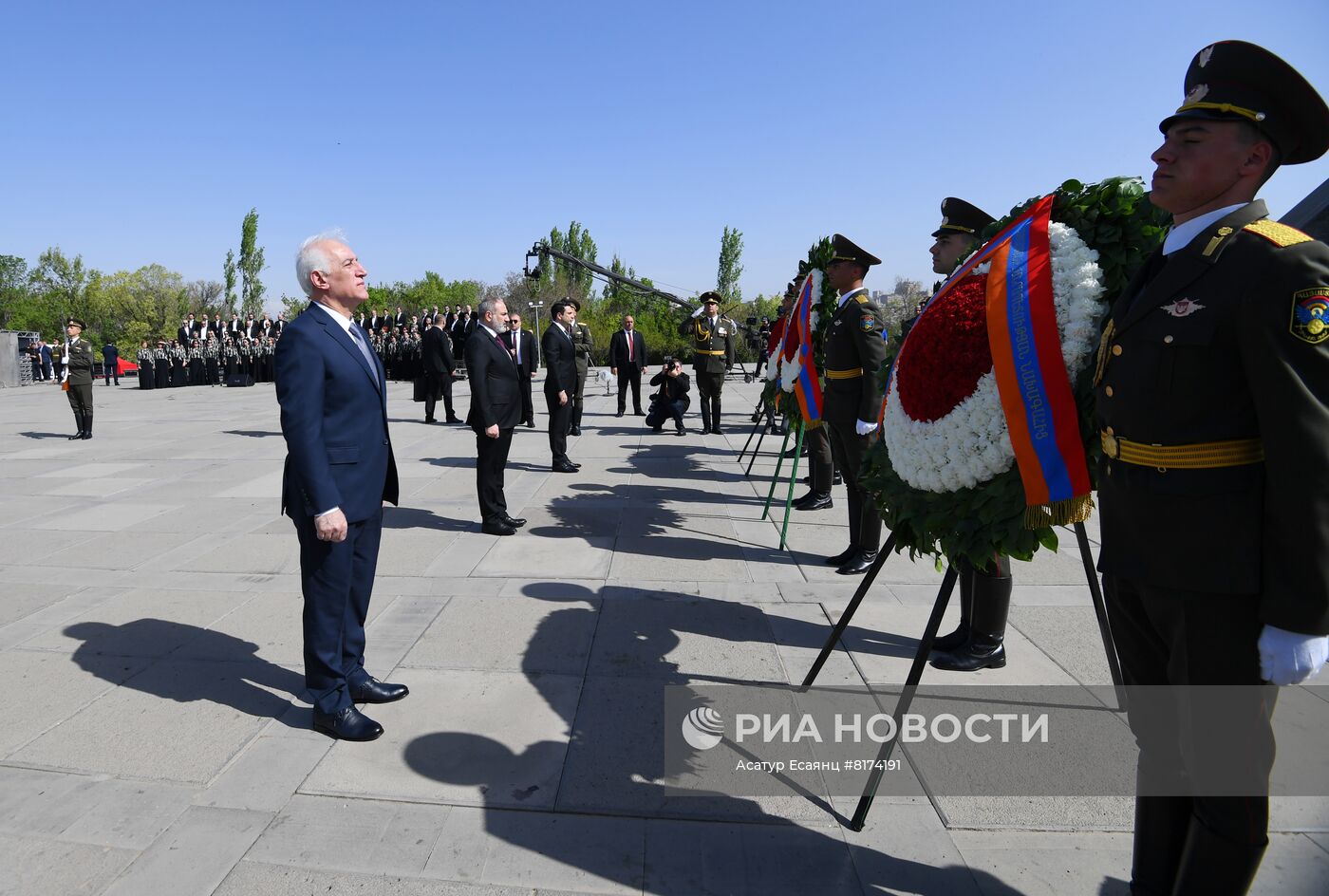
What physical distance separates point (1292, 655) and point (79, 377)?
15.4 metres

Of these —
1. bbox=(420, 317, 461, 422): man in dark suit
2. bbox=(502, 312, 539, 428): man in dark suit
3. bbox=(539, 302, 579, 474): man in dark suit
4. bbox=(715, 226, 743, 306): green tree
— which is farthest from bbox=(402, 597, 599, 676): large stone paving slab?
bbox=(715, 226, 743, 306): green tree

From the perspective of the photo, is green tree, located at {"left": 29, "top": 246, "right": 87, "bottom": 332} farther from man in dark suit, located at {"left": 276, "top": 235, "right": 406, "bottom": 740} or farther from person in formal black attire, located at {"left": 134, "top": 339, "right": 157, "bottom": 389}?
man in dark suit, located at {"left": 276, "top": 235, "right": 406, "bottom": 740}

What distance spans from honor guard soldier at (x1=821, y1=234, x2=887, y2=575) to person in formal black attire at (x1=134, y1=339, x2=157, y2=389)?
2703cm

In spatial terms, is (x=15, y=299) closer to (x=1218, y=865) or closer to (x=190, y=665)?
(x=190, y=665)

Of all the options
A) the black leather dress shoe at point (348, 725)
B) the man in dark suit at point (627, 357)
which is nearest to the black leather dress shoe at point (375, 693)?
the black leather dress shoe at point (348, 725)

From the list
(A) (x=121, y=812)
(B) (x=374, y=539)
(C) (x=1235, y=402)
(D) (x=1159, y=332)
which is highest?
(D) (x=1159, y=332)

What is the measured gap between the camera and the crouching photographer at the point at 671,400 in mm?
12805

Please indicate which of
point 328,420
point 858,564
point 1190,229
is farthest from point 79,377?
point 1190,229

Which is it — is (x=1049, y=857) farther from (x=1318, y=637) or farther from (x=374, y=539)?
(x=374, y=539)

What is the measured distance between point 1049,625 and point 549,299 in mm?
49110

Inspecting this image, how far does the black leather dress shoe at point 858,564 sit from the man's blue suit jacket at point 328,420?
3.24 m

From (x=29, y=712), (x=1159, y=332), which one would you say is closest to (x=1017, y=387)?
(x=1159, y=332)

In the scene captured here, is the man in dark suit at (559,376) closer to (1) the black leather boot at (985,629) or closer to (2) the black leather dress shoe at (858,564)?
(2) the black leather dress shoe at (858,564)

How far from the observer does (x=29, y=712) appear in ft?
11.2
